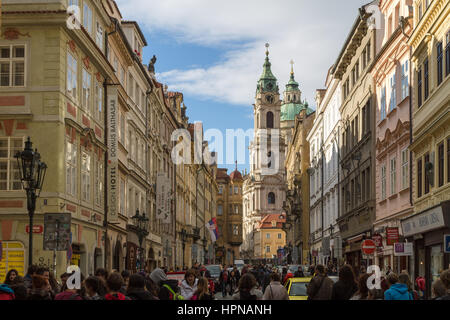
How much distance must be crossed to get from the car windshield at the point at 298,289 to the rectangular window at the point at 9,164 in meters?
9.88

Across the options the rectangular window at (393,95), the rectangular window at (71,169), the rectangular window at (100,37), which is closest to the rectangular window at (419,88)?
the rectangular window at (393,95)

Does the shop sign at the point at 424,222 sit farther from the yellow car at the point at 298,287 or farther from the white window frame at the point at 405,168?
the yellow car at the point at 298,287

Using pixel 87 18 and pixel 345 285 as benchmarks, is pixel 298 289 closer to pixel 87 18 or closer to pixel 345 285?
pixel 345 285

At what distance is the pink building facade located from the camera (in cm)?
3167

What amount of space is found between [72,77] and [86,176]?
440 centimetres

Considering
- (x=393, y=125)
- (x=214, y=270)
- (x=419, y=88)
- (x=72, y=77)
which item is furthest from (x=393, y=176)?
(x=214, y=270)

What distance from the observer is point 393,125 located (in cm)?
3406

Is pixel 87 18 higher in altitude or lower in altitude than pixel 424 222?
higher

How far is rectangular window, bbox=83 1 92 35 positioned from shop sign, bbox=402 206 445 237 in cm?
1346

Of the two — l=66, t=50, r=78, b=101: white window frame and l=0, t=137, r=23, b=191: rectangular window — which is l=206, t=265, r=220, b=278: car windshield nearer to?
l=66, t=50, r=78, b=101: white window frame

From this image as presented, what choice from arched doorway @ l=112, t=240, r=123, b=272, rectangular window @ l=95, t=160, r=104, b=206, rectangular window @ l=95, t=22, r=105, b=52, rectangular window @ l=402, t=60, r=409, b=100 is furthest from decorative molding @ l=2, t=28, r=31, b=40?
arched doorway @ l=112, t=240, r=123, b=272

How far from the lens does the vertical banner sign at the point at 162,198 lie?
50.5 metres

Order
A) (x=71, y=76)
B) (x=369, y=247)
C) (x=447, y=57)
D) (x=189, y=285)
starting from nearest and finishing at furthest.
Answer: (x=189, y=285)
(x=447, y=57)
(x=71, y=76)
(x=369, y=247)

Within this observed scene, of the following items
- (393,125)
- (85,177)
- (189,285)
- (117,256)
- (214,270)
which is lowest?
(214,270)
